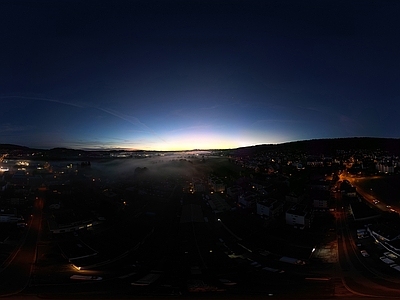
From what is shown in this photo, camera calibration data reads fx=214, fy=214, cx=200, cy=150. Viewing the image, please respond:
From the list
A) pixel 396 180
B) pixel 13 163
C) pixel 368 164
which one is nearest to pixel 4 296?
pixel 13 163

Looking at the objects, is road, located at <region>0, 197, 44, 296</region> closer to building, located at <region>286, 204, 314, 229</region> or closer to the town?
the town

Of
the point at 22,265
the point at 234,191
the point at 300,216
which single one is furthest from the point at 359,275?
the point at 22,265

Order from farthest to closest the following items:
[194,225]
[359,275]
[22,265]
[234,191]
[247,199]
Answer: [234,191] → [247,199] → [194,225] → [22,265] → [359,275]

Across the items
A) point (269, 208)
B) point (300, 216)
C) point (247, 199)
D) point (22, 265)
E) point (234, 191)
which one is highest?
point (234, 191)

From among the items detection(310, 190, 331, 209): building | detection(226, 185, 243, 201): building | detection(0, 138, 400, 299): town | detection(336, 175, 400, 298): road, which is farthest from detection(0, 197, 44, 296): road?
detection(310, 190, 331, 209): building

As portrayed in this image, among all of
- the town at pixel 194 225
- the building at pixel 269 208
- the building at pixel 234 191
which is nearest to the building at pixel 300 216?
the town at pixel 194 225

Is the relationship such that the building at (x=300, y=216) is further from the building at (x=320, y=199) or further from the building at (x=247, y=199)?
the building at (x=247, y=199)

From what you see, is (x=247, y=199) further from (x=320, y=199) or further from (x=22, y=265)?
(x=22, y=265)

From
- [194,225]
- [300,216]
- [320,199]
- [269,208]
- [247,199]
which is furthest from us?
[320,199]
